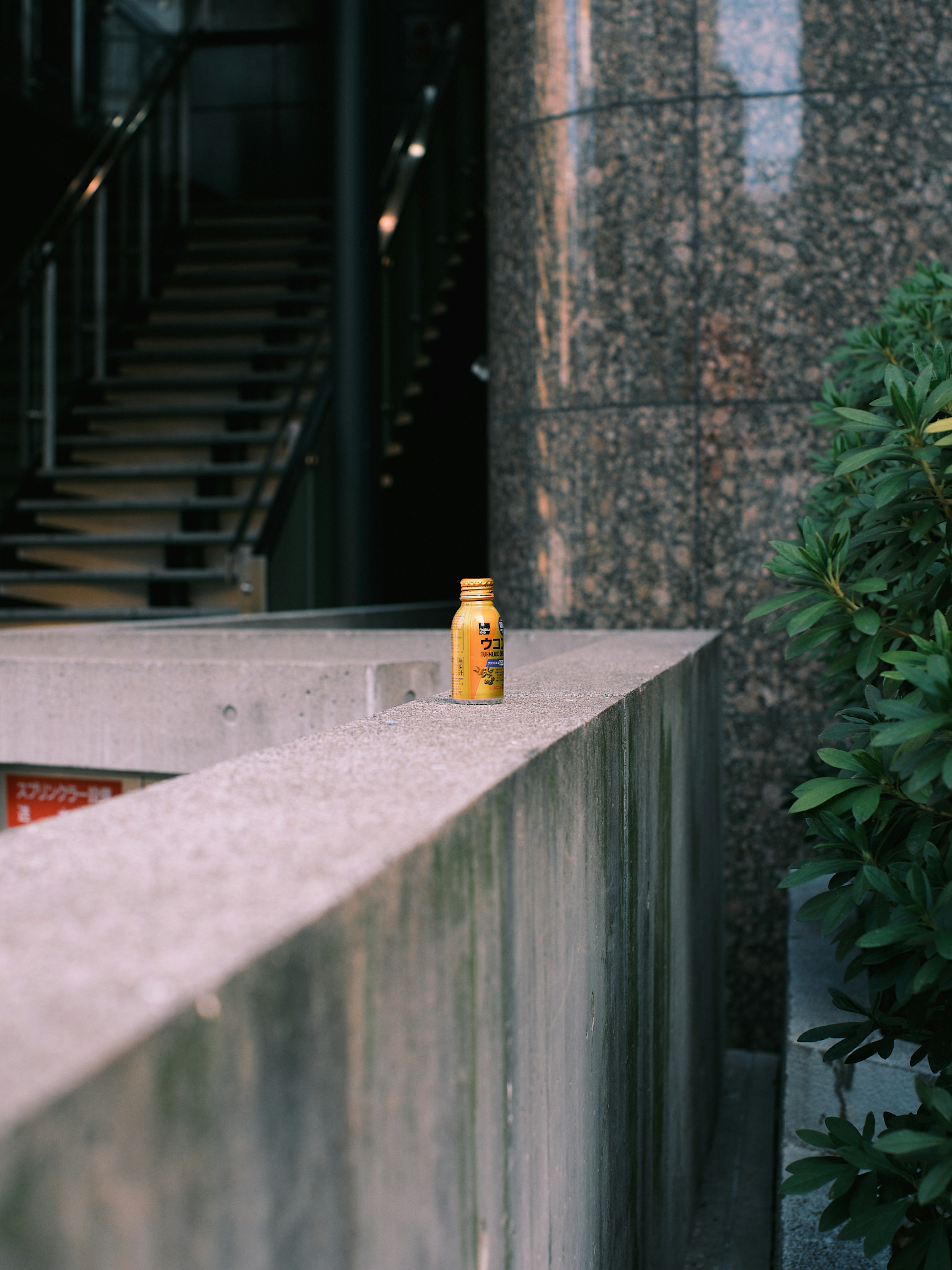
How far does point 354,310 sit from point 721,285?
121 inches

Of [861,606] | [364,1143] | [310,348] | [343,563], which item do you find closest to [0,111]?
[310,348]

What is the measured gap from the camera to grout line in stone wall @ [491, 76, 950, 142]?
491 cm

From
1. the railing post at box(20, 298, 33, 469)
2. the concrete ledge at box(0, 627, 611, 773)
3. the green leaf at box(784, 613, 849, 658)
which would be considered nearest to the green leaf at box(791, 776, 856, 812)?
the green leaf at box(784, 613, 849, 658)

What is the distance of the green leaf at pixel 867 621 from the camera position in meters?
1.89

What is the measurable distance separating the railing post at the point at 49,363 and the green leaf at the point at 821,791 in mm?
7576

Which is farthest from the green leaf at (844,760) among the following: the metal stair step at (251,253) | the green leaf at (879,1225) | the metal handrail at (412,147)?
the metal stair step at (251,253)

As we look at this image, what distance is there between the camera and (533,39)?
5379 mm

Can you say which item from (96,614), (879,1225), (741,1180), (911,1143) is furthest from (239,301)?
(911,1143)

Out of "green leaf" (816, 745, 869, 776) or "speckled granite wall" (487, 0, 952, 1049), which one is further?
"speckled granite wall" (487, 0, 952, 1049)

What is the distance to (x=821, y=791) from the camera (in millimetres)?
1791

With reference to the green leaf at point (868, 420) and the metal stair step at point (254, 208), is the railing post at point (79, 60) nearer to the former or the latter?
the metal stair step at point (254, 208)

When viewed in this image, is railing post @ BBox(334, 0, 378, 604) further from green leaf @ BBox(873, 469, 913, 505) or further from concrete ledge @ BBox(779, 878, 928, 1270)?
green leaf @ BBox(873, 469, 913, 505)

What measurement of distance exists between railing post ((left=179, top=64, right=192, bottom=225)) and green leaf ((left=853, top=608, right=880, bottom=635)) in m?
10.3

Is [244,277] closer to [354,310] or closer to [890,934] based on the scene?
[354,310]
